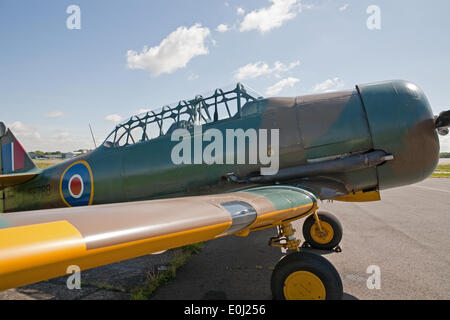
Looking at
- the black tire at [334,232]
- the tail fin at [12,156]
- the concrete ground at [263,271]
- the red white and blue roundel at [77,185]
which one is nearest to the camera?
the concrete ground at [263,271]

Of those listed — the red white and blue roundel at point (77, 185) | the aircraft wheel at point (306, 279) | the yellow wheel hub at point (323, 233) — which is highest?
the red white and blue roundel at point (77, 185)

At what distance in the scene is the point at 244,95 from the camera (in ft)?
13.9

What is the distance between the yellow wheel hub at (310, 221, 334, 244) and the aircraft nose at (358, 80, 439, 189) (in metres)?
1.39

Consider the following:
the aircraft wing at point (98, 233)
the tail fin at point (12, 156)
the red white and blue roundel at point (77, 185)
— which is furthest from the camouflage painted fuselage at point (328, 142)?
the tail fin at point (12, 156)

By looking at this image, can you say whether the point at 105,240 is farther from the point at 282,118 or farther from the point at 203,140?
the point at 282,118

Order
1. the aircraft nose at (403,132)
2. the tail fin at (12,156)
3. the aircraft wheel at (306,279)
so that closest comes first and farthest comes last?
the aircraft wheel at (306,279)
the aircraft nose at (403,132)
the tail fin at (12,156)

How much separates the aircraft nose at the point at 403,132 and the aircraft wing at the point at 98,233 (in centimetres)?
258

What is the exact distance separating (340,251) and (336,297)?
2.10 meters

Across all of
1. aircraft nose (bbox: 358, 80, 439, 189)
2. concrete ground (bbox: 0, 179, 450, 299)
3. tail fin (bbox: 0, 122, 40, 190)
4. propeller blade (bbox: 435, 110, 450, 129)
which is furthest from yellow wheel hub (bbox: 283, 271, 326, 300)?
tail fin (bbox: 0, 122, 40, 190)

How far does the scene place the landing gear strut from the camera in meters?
2.57

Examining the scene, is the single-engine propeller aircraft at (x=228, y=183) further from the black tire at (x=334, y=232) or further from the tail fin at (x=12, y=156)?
the tail fin at (x=12, y=156)

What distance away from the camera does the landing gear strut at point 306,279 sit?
8.45 feet

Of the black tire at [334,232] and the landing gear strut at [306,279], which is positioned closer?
the landing gear strut at [306,279]
